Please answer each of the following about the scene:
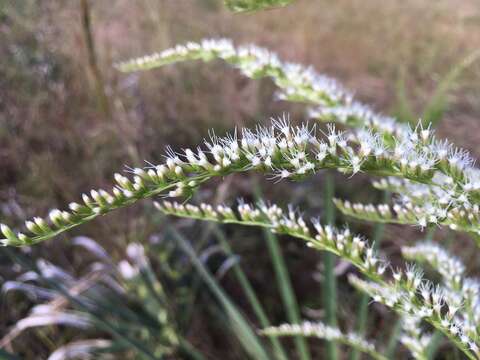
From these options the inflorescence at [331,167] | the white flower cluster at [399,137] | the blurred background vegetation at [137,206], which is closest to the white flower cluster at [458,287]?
the inflorescence at [331,167]

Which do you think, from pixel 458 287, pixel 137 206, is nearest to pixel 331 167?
pixel 458 287

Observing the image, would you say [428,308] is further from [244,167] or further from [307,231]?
[244,167]

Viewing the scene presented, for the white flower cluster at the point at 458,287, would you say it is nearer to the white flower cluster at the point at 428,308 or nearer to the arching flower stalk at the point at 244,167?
the white flower cluster at the point at 428,308

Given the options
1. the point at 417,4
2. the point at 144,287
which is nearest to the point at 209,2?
the point at 417,4

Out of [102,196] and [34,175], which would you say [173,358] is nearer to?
[34,175]

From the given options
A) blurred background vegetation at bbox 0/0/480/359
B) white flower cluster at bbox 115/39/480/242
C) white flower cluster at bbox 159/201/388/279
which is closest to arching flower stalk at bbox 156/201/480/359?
white flower cluster at bbox 159/201/388/279

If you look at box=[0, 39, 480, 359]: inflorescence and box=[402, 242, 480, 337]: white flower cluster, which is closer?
box=[0, 39, 480, 359]: inflorescence

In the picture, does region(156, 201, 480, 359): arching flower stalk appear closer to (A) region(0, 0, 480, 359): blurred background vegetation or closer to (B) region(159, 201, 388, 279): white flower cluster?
(B) region(159, 201, 388, 279): white flower cluster
